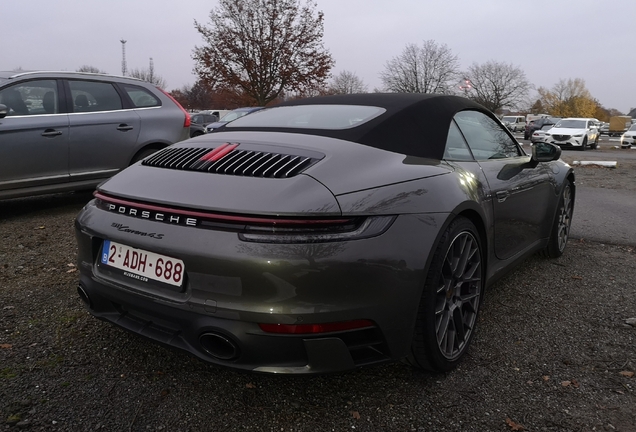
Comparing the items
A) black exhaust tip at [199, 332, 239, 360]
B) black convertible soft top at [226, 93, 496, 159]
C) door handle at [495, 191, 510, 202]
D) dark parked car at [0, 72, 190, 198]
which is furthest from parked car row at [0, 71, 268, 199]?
door handle at [495, 191, 510, 202]

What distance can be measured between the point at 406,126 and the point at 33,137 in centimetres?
420

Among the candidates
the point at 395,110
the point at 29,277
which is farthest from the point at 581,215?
the point at 29,277


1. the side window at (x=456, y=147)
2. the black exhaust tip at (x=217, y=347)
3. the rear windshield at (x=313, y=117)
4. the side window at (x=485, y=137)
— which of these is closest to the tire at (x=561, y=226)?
the side window at (x=485, y=137)

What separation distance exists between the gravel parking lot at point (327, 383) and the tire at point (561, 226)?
2.92ft

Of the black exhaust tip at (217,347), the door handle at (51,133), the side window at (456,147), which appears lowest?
the black exhaust tip at (217,347)

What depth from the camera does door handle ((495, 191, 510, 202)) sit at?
112 inches

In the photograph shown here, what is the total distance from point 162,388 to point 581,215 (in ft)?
19.0

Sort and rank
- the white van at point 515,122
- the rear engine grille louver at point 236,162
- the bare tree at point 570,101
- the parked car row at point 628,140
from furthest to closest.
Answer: the bare tree at point 570,101 → the white van at point 515,122 → the parked car row at point 628,140 → the rear engine grille louver at point 236,162

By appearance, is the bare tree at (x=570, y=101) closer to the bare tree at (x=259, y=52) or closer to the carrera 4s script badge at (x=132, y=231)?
the bare tree at (x=259, y=52)

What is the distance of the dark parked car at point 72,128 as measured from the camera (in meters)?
4.98

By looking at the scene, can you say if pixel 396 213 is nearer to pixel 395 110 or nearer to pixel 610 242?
pixel 395 110

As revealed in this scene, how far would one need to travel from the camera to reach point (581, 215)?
628 centimetres

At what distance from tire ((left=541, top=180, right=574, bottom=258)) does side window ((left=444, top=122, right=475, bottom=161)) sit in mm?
1572

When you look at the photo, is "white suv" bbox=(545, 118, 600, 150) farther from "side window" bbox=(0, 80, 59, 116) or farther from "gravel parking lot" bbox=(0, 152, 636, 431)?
"gravel parking lot" bbox=(0, 152, 636, 431)
